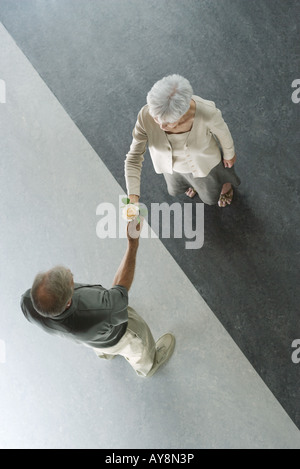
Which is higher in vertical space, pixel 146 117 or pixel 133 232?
pixel 146 117

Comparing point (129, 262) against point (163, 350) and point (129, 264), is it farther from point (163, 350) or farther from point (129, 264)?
point (163, 350)

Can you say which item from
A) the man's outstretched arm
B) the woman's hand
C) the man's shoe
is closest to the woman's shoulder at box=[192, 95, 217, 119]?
the woman's hand

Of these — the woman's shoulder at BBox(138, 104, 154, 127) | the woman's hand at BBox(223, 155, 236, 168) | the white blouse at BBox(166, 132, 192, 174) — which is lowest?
the woman's hand at BBox(223, 155, 236, 168)

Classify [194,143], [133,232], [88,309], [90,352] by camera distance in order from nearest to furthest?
[88,309] → [194,143] → [133,232] → [90,352]

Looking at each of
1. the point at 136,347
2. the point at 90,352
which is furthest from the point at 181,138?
the point at 90,352

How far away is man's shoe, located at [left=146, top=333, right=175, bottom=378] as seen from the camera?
10.4 ft

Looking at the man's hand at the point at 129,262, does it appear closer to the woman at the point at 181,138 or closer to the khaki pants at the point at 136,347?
the woman at the point at 181,138

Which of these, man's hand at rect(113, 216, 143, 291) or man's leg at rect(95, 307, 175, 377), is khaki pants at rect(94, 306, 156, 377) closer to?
man's leg at rect(95, 307, 175, 377)

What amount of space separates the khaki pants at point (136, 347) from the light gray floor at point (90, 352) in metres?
0.26

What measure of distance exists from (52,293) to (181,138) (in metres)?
1.04

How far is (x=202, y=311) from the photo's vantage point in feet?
10.9

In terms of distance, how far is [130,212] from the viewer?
8.80 feet

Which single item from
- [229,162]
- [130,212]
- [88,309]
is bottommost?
[88,309]

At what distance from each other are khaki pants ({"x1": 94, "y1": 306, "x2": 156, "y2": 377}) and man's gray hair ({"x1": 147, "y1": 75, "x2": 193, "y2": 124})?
1.25 meters
